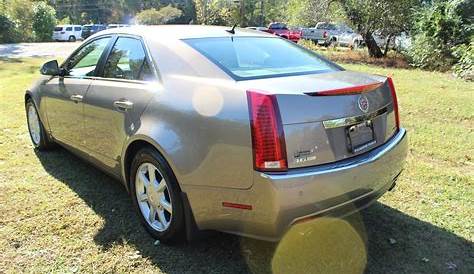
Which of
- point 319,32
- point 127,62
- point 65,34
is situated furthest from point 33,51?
point 127,62

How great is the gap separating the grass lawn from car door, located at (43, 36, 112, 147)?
0.52 metres

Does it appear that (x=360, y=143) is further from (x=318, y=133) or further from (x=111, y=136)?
(x=111, y=136)

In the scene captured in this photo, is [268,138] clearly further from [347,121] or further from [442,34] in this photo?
[442,34]

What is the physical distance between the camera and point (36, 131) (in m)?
5.75

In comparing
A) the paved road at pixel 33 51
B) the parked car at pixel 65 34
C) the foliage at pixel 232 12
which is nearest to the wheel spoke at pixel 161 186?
→ the paved road at pixel 33 51

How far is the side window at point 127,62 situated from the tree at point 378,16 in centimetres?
1600

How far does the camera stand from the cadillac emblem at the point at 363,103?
302 cm

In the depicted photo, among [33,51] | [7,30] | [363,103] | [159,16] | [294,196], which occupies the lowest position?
[33,51]

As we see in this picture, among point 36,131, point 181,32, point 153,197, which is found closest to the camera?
point 153,197

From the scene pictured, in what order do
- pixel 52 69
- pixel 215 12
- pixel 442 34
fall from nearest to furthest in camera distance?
pixel 52 69 → pixel 442 34 → pixel 215 12

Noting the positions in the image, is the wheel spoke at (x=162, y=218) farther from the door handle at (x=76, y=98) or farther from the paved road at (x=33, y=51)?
the paved road at (x=33, y=51)

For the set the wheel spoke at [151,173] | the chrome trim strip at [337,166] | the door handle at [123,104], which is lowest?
the wheel spoke at [151,173]

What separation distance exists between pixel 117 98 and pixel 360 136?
1.96 metres

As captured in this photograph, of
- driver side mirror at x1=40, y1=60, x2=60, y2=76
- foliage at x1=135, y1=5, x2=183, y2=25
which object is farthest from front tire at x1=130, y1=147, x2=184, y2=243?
foliage at x1=135, y1=5, x2=183, y2=25
